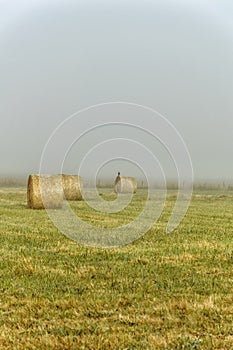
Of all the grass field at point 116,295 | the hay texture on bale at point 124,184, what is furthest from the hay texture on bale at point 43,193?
the hay texture on bale at point 124,184

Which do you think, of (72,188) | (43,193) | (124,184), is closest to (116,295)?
(43,193)

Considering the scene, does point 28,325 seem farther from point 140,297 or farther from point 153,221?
point 153,221

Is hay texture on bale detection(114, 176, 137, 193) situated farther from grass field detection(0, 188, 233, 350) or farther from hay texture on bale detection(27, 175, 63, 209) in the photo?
grass field detection(0, 188, 233, 350)

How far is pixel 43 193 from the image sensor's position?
29547mm

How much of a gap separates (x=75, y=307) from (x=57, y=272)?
2544 mm

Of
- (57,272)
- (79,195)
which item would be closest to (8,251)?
(57,272)

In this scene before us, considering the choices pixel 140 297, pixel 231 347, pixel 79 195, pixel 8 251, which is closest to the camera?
pixel 231 347

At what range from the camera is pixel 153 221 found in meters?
→ 21.8

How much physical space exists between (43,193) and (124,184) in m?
22.0

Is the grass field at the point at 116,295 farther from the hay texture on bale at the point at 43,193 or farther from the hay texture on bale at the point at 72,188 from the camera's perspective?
the hay texture on bale at the point at 72,188

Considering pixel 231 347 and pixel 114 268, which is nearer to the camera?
pixel 231 347

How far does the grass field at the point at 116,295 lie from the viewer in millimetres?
6562

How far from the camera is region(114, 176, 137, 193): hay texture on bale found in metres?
50.5

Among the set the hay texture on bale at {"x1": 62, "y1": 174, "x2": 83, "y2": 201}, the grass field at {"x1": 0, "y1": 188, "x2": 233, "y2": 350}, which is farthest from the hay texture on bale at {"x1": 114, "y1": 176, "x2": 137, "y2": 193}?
the grass field at {"x1": 0, "y1": 188, "x2": 233, "y2": 350}
